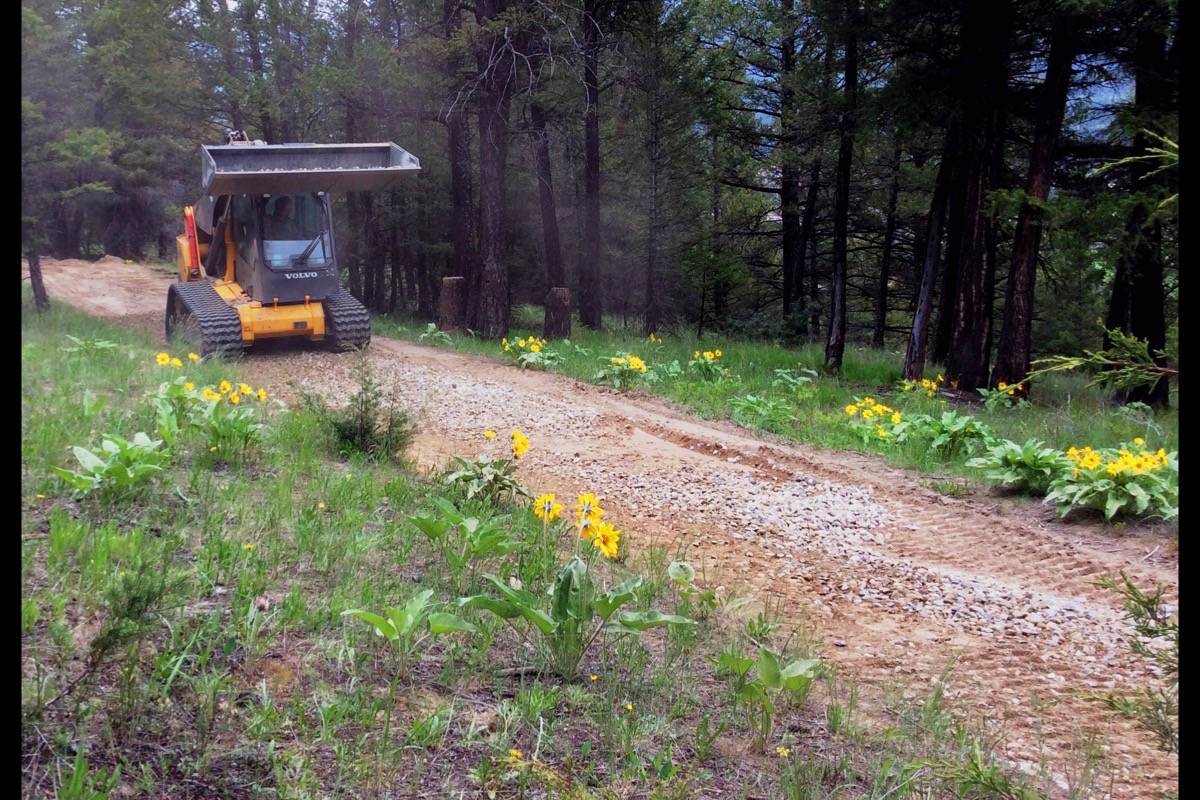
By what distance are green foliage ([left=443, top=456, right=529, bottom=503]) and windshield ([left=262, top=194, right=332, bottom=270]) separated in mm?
8329

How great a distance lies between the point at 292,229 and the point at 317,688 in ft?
36.2

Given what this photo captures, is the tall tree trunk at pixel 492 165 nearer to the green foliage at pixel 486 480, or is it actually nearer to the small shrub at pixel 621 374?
the small shrub at pixel 621 374

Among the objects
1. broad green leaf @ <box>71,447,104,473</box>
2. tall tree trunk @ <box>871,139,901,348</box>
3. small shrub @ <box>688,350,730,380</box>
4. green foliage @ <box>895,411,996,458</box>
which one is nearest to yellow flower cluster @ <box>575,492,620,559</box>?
broad green leaf @ <box>71,447,104,473</box>

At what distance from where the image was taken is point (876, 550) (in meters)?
5.98

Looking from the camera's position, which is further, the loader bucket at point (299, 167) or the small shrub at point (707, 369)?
the small shrub at point (707, 369)

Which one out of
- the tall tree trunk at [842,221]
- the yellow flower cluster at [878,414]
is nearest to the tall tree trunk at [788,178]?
the tall tree trunk at [842,221]

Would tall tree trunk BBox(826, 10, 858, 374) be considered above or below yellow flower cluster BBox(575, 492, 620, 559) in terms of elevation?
above

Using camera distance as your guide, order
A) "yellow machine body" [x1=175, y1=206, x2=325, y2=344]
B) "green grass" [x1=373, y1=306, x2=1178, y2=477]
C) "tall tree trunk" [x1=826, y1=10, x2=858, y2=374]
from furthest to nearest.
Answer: "tall tree trunk" [x1=826, y1=10, x2=858, y2=374] < "yellow machine body" [x1=175, y1=206, x2=325, y2=344] < "green grass" [x1=373, y1=306, x2=1178, y2=477]

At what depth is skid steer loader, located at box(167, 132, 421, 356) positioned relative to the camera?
37.9 ft

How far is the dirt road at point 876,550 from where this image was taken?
3.82 meters

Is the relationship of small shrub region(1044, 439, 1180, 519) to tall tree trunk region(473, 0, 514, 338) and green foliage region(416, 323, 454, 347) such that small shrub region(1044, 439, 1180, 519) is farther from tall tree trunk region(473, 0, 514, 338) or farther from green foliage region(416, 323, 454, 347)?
tall tree trunk region(473, 0, 514, 338)

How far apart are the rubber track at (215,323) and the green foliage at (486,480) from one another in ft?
22.5

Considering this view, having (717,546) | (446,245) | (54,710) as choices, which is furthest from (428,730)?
(446,245)

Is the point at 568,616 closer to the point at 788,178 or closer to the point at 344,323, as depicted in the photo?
the point at 344,323
